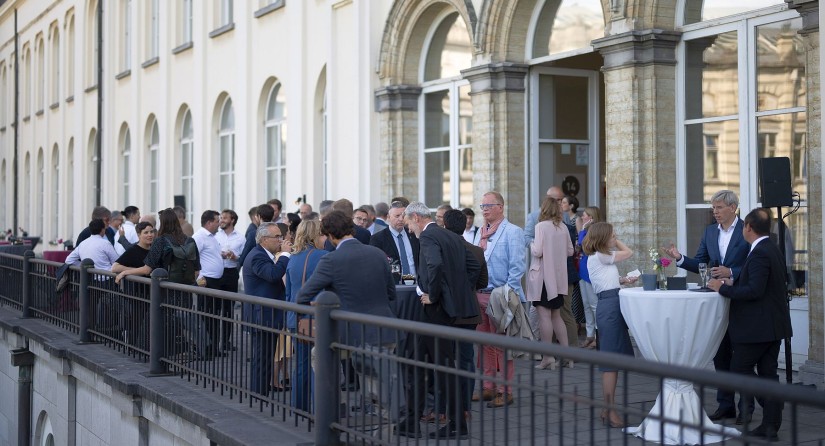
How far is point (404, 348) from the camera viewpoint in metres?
5.82

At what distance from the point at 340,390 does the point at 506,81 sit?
8.70m

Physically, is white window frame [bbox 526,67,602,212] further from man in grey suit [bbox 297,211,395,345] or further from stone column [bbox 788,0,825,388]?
man in grey suit [bbox 297,211,395,345]

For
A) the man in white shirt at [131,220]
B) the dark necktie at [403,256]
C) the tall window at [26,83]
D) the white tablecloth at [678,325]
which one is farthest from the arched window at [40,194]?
the white tablecloth at [678,325]

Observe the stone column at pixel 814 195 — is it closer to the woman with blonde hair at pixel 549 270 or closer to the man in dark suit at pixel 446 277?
the woman with blonde hair at pixel 549 270

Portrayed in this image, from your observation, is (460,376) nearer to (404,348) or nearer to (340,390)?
(404,348)

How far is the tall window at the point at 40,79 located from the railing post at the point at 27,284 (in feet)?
90.5

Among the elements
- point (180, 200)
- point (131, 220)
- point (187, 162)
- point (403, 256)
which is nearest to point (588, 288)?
point (403, 256)

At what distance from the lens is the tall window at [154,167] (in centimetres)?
2914

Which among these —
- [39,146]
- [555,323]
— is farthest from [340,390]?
[39,146]

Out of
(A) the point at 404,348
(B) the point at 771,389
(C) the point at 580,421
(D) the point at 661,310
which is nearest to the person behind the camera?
(B) the point at 771,389

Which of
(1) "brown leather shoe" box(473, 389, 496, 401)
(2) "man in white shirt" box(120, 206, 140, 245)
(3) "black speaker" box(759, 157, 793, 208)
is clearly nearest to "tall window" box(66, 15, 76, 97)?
(2) "man in white shirt" box(120, 206, 140, 245)

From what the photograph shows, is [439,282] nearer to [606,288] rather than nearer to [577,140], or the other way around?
[606,288]

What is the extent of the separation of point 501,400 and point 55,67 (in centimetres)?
3767

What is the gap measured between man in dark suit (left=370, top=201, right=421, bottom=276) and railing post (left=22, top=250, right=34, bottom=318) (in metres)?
6.70
